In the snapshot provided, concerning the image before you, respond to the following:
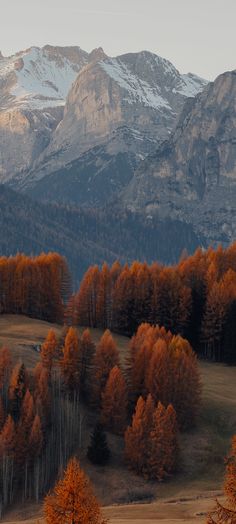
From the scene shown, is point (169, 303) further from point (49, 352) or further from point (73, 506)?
point (73, 506)

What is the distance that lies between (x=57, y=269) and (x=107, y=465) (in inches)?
2740

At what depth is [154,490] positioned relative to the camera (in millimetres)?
91812

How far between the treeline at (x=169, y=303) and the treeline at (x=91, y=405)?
2962cm

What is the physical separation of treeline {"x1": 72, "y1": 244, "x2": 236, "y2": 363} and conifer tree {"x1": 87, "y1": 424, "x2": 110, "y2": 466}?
1876 inches

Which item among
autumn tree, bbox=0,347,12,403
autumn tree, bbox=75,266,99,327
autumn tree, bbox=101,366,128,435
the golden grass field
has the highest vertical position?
autumn tree, bbox=75,266,99,327

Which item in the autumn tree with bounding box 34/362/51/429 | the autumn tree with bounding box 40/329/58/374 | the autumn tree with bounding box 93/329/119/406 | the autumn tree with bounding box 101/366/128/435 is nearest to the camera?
the autumn tree with bounding box 34/362/51/429

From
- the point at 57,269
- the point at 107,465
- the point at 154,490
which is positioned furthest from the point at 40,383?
the point at 57,269

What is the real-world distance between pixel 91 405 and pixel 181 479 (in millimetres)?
17176

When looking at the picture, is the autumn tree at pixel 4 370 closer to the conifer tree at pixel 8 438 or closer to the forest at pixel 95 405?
the forest at pixel 95 405

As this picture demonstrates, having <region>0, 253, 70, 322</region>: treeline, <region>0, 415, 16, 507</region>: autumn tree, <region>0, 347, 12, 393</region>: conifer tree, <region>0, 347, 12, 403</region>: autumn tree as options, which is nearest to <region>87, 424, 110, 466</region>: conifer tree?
<region>0, 415, 16, 507</region>: autumn tree

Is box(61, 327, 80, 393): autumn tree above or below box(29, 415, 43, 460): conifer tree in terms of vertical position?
above

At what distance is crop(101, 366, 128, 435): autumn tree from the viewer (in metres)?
102

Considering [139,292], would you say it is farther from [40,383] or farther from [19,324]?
[40,383]

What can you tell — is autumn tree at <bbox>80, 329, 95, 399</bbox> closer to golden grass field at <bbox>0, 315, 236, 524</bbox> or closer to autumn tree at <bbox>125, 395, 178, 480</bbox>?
golden grass field at <bbox>0, 315, 236, 524</bbox>
